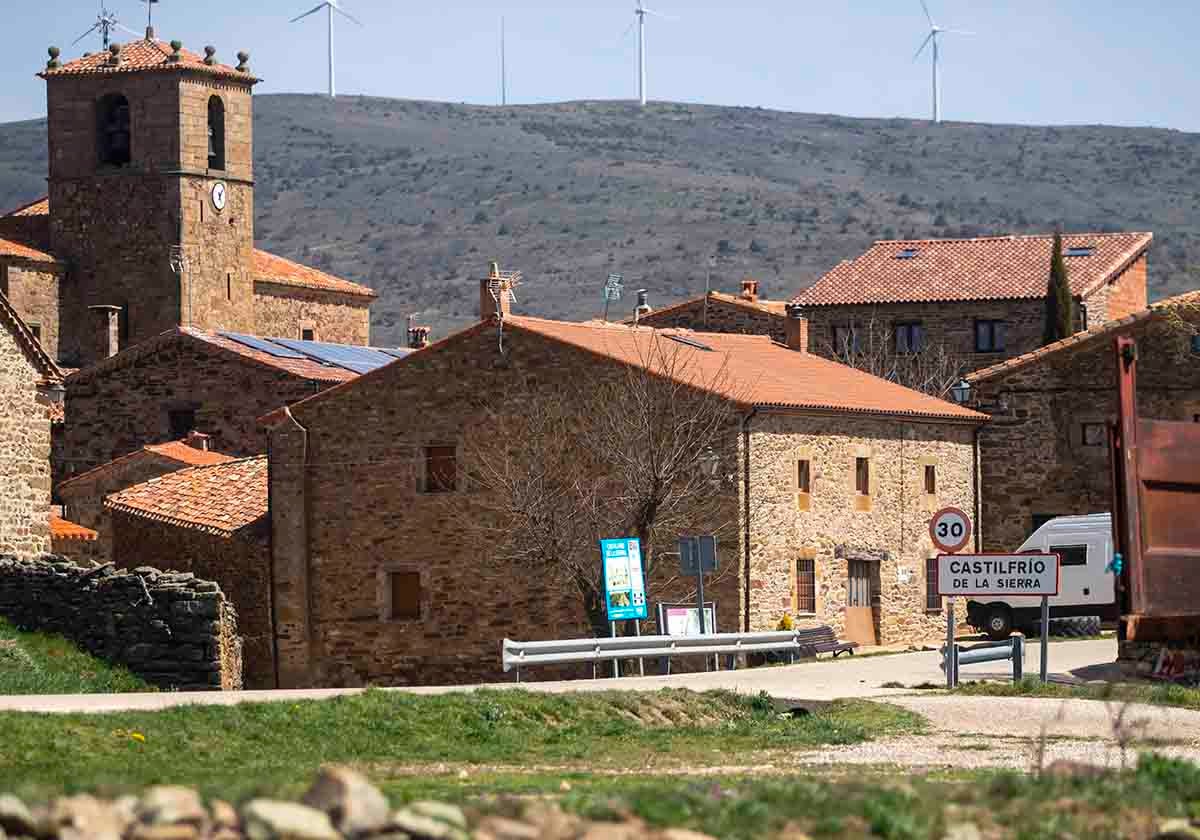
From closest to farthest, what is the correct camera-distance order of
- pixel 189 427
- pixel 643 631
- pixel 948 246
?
pixel 643 631
pixel 189 427
pixel 948 246

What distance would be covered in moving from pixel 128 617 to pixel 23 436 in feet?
20.1

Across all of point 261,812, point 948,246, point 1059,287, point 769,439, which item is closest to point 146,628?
point 769,439

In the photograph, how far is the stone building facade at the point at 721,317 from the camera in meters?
71.4

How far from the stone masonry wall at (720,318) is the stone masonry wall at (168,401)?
1527 centimetres

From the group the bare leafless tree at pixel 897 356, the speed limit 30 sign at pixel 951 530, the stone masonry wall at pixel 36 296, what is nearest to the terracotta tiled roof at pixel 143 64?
the stone masonry wall at pixel 36 296

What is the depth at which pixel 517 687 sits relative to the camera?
28422mm

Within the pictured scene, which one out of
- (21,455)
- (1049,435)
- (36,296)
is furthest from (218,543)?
(36,296)

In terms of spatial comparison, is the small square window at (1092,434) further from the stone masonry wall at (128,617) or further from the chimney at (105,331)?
the chimney at (105,331)

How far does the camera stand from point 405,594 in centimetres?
4744

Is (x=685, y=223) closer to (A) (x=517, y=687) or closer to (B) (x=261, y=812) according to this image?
(A) (x=517, y=687)

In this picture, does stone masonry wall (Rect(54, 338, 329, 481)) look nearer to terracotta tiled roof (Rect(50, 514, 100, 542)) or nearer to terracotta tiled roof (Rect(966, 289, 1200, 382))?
terracotta tiled roof (Rect(50, 514, 100, 542))

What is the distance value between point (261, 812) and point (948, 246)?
67.6m

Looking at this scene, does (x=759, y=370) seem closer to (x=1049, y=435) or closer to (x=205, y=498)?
(x=1049, y=435)

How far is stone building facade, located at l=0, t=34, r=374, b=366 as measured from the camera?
81.6m
